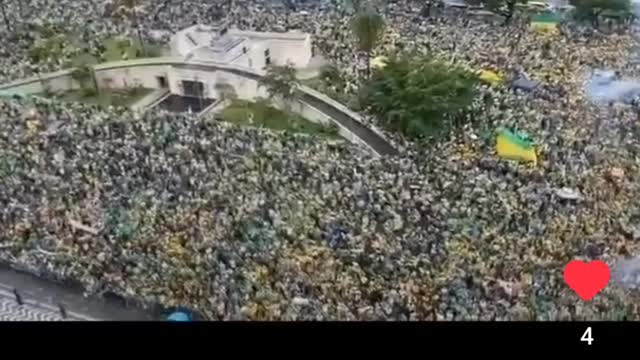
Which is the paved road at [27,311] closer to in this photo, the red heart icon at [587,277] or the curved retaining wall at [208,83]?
the curved retaining wall at [208,83]

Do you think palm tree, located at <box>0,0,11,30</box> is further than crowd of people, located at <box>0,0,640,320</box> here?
Yes

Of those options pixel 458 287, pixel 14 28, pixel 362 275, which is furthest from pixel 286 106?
pixel 14 28

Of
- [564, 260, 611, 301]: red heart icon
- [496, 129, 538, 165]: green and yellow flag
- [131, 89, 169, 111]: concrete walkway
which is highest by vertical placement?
[131, 89, 169, 111]: concrete walkway

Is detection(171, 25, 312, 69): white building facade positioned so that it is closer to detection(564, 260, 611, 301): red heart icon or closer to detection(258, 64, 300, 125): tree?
detection(258, 64, 300, 125): tree

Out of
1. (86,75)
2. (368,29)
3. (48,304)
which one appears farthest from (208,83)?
(48,304)

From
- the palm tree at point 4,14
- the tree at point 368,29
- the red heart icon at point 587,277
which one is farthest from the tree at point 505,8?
the palm tree at point 4,14

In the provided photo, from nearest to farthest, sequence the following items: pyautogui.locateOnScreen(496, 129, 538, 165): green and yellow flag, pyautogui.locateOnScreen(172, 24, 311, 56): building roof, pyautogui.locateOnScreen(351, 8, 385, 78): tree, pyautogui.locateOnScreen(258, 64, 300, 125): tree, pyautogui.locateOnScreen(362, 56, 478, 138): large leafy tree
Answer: pyautogui.locateOnScreen(496, 129, 538, 165): green and yellow flag, pyautogui.locateOnScreen(362, 56, 478, 138): large leafy tree, pyautogui.locateOnScreen(258, 64, 300, 125): tree, pyautogui.locateOnScreen(351, 8, 385, 78): tree, pyautogui.locateOnScreen(172, 24, 311, 56): building roof

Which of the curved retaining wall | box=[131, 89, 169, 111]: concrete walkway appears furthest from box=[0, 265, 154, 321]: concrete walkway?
the curved retaining wall

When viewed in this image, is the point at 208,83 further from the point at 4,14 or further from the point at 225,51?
the point at 4,14
